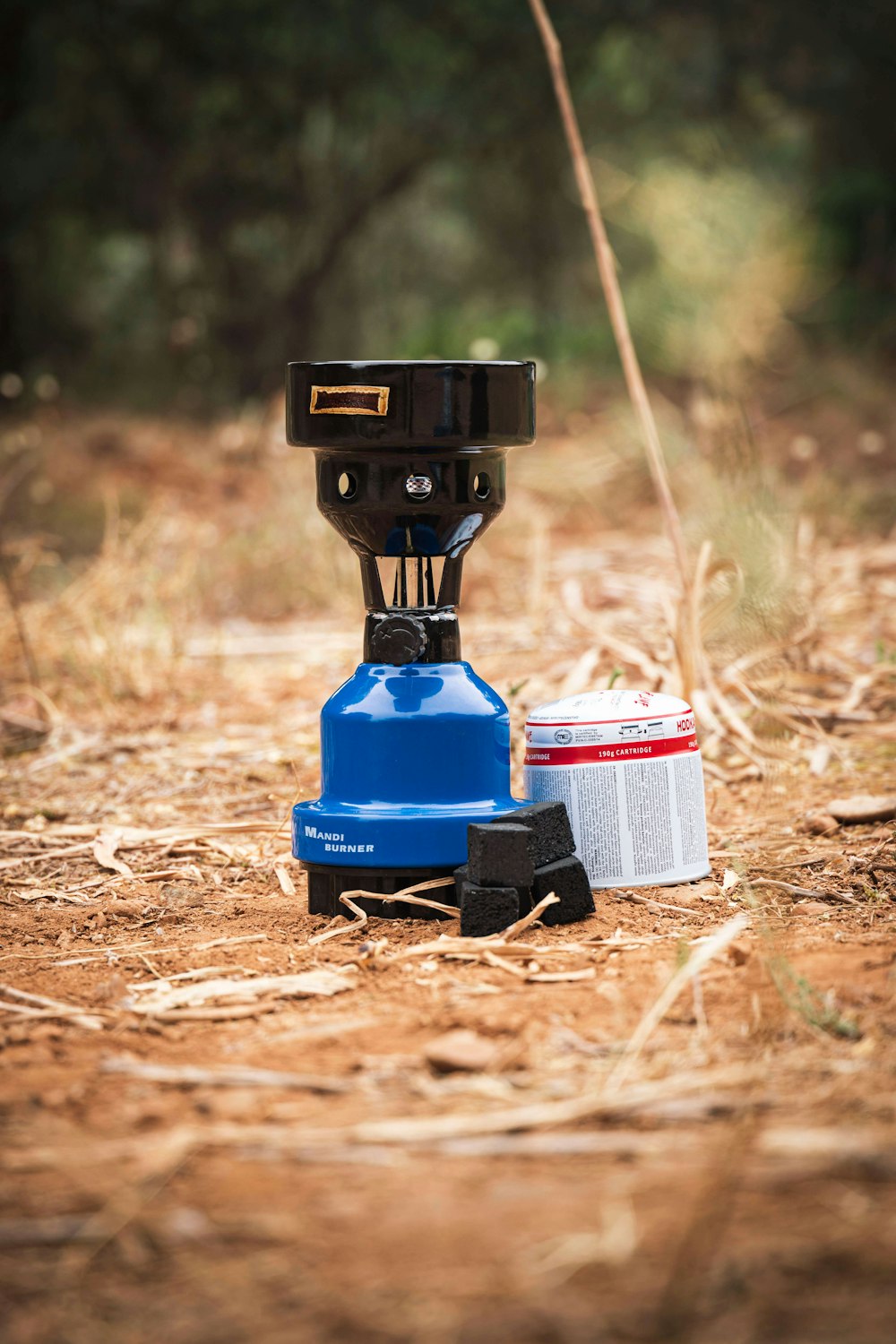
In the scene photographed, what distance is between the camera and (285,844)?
318cm

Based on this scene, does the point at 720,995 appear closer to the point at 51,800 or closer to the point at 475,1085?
the point at 475,1085

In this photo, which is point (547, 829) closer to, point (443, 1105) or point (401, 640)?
point (401, 640)

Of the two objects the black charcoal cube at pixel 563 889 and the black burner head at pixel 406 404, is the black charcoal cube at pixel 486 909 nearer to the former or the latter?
the black charcoal cube at pixel 563 889

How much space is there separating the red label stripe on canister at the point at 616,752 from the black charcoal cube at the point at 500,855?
0.25 metres

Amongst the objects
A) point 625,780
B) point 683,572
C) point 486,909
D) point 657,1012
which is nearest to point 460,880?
point 486,909

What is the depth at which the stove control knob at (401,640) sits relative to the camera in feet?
8.24

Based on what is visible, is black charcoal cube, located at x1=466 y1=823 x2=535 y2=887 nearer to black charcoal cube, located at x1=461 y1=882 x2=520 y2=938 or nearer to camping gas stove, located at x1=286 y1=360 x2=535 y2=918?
black charcoal cube, located at x1=461 y1=882 x2=520 y2=938

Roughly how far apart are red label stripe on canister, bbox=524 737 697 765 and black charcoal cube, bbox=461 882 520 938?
0.31 meters

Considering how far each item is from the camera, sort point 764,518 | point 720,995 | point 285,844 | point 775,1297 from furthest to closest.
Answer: point 764,518
point 285,844
point 720,995
point 775,1297

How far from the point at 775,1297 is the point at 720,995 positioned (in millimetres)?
766

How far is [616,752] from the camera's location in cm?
255

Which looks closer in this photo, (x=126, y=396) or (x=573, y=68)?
(x=573, y=68)

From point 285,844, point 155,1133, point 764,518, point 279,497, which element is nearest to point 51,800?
point 285,844

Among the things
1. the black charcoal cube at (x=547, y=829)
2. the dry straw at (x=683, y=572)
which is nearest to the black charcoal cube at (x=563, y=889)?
the black charcoal cube at (x=547, y=829)
